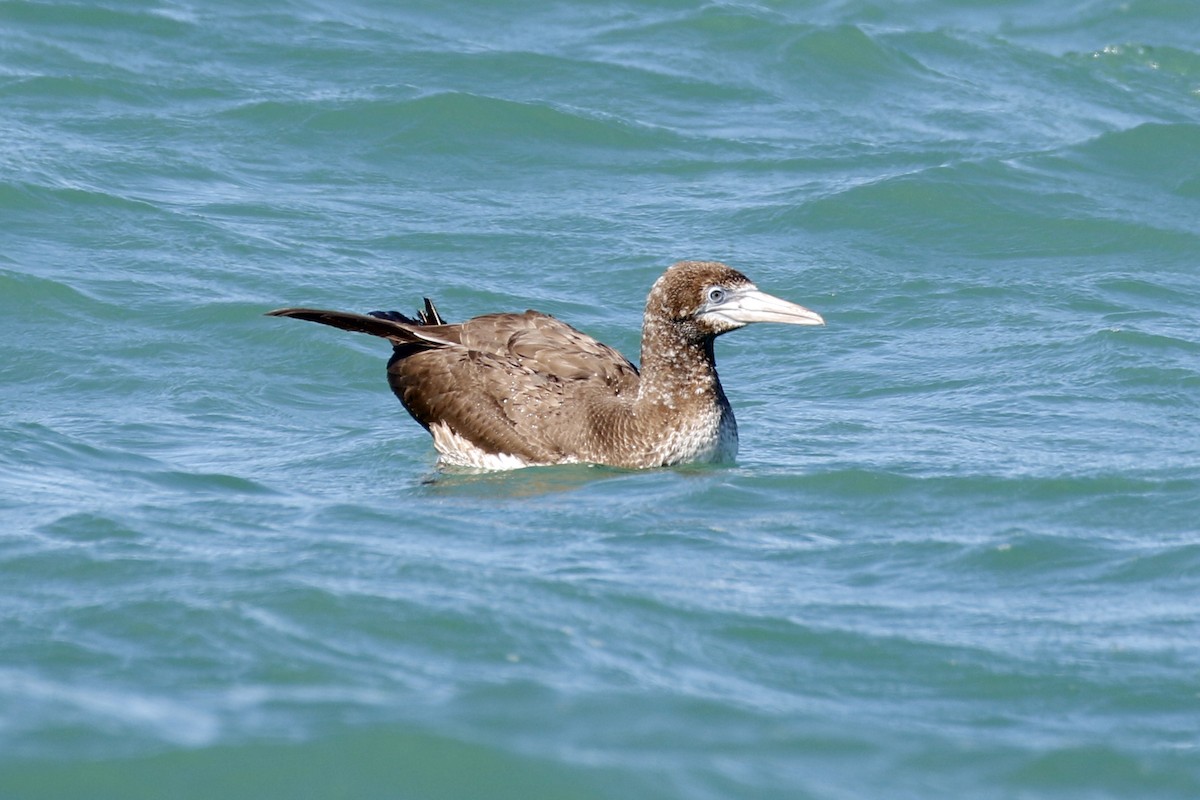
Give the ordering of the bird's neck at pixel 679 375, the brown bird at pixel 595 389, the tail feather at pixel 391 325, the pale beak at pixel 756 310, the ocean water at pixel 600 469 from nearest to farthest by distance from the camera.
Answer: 1. the ocean water at pixel 600 469
2. the pale beak at pixel 756 310
3. the brown bird at pixel 595 389
4. the bird's neck at pixel 679 375
5. the tail feather at pixel 391 325

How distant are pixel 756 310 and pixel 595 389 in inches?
42.8

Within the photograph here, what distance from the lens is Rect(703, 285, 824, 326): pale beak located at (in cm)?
966

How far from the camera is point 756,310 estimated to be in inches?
384

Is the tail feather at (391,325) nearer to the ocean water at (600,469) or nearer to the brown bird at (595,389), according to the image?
the brown bird at (595,389)

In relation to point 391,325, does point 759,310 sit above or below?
above

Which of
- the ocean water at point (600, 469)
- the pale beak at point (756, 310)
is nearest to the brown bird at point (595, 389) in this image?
the pale beak at point (756, 310)

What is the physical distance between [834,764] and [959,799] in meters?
0.41

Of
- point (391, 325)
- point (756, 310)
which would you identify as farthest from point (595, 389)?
point (391, 325)

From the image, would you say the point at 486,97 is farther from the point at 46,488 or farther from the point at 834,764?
the point at 834,764

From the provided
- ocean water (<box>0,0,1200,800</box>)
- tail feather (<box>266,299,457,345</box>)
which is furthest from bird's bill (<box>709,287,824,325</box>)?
tail feather (<box>266,299,457,345</box>)

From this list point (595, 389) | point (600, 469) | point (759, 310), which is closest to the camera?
point (759, 310)

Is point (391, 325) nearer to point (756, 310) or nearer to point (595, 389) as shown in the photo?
point (595, 389)

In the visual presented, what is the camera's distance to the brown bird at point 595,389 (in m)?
9.95

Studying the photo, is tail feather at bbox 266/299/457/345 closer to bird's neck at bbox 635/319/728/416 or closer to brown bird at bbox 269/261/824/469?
brown bird at bbox 269/261/824/469
